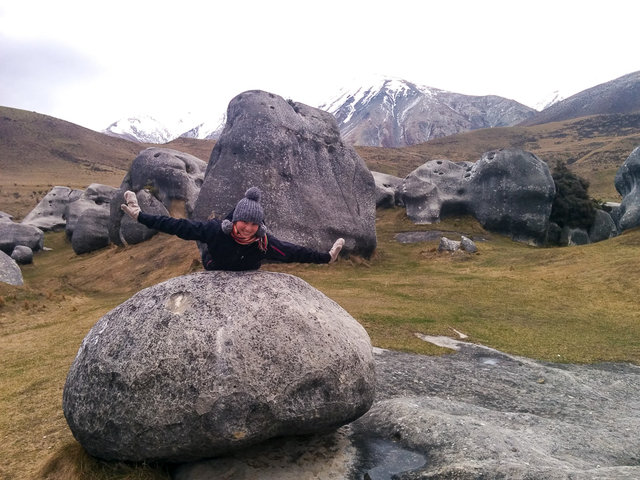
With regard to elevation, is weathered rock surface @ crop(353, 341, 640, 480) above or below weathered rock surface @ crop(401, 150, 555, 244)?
below

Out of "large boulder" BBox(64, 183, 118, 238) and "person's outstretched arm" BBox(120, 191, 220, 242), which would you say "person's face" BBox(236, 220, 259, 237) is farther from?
"large boulder" BBox(64, 183, 118, 238)


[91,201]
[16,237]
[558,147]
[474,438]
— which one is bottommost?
[16,237]

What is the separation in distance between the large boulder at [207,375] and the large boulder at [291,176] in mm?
15386

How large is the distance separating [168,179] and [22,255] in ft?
37.4

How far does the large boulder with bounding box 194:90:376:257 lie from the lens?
22.0 m

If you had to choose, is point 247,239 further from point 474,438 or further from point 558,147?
point 558,147

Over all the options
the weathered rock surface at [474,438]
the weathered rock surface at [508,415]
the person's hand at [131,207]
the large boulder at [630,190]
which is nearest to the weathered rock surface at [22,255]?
the weathered rock surface at [508,415]

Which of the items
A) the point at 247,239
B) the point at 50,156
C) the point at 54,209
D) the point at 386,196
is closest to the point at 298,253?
the point at 247,239

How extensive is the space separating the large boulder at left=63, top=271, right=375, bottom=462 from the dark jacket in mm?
540

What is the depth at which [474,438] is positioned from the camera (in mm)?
5973

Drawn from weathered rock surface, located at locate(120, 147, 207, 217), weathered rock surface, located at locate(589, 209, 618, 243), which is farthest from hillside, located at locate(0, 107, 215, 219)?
weathered rock surface, located at locate(589, 209, 618, 243)

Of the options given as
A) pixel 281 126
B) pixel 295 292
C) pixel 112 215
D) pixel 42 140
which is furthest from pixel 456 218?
pixel 42 140

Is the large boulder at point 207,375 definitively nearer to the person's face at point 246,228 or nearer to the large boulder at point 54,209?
the person's face at point 246,228

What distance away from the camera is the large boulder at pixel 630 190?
29.2 metres
